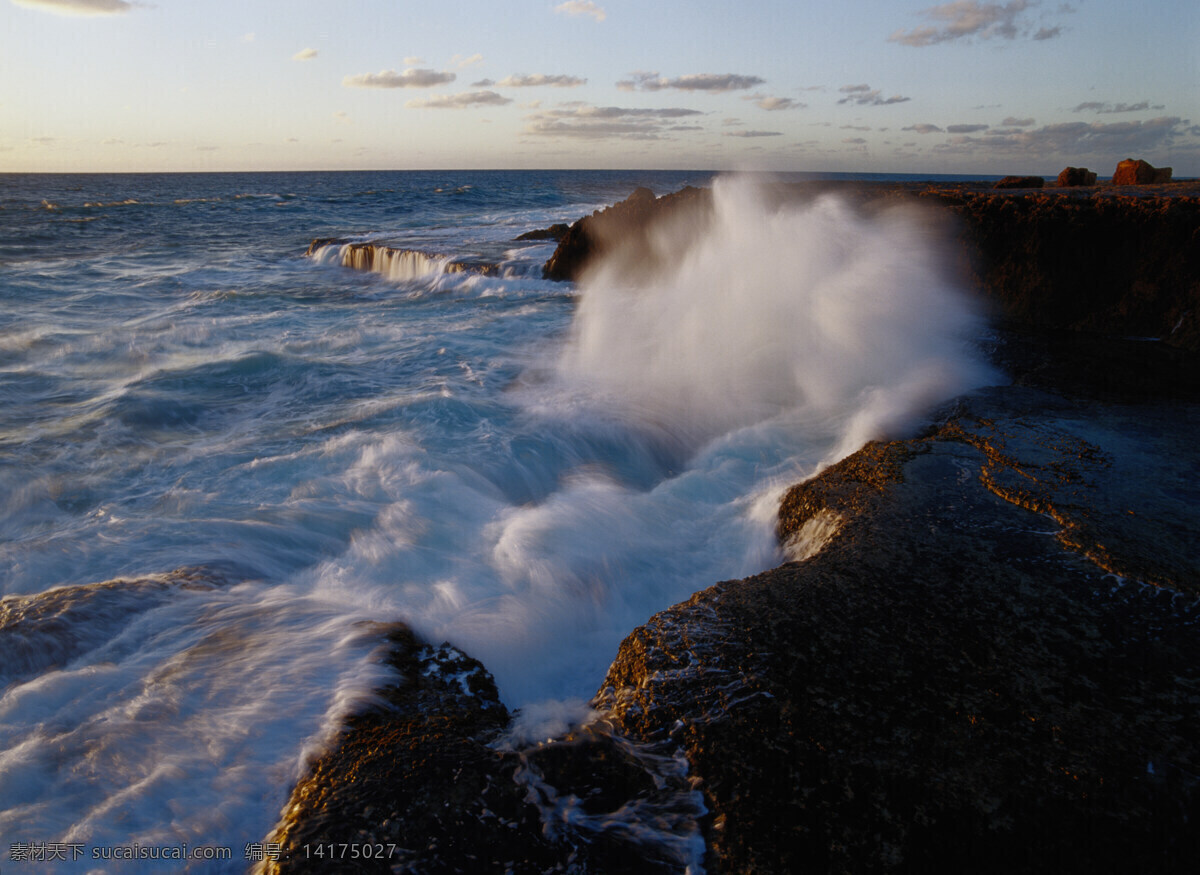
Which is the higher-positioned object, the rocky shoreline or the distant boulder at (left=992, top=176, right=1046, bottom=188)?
the distant boulder at (left=992, top=176, right=1046, bottom=188)

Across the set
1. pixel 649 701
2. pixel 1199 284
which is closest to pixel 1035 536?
pixel 649 701

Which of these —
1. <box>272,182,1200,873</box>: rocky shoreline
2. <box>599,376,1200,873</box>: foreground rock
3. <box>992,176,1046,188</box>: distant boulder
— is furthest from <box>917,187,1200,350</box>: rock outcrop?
<box>992,176,1046,188</box>: distant boulder

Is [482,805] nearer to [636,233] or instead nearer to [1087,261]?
[1087,261]

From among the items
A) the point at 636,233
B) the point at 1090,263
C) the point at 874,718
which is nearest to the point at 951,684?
the point at 874,718

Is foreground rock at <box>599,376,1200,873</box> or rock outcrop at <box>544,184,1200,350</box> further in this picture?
rock outcrop at <box>544,184,1200,350</box>

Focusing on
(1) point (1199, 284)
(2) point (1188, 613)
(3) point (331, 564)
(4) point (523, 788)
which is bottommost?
(3) point (331, 564)

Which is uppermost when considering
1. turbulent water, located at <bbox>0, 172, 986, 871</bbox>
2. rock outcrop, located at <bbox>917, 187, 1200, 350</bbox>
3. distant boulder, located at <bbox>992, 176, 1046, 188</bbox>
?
distant boulder, located at <bbox>992, 176, 1046, 188</bbox>

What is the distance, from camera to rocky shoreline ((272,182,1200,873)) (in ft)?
6.03

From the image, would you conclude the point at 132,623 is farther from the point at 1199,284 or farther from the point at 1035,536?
the point at 1199,284

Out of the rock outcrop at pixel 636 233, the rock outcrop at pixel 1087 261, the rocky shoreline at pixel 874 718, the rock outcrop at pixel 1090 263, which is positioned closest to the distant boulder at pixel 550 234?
the rock outcrop at pixel 636 233

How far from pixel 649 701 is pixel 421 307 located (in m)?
11.2

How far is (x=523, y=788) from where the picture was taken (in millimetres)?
2066

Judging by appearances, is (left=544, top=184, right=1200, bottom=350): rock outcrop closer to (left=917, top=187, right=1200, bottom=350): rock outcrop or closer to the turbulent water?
(left=917, top=187, right=1200, bottom=350): rock outcrop

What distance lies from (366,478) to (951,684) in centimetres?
429
